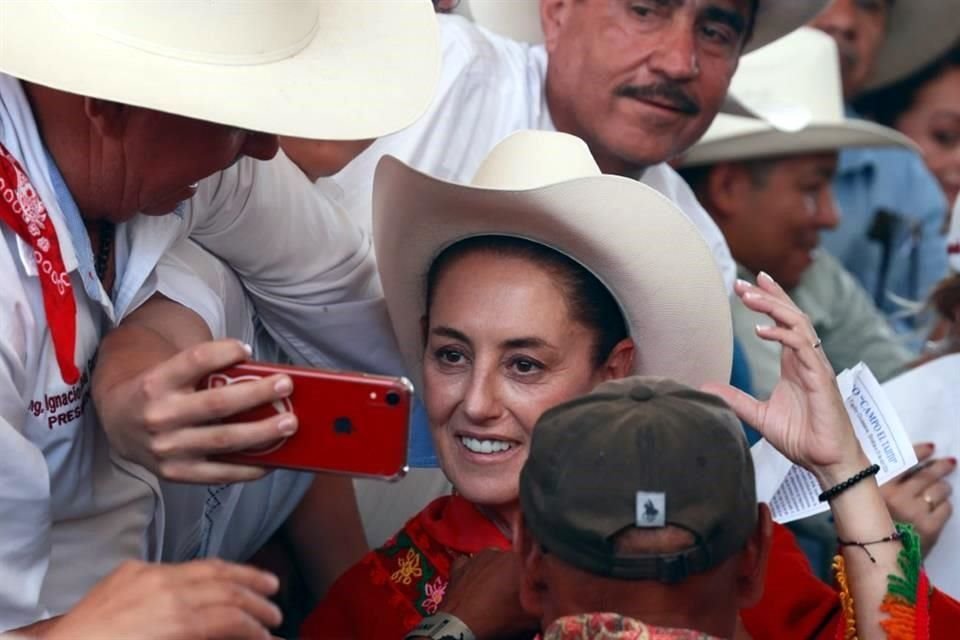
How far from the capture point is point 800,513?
2.64m

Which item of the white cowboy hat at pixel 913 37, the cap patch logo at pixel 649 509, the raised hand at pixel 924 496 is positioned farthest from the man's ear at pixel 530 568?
the white cowboy hat at pixel 913 37

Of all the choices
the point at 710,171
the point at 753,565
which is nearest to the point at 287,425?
the point at 753,565

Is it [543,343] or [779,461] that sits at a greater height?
[543,343]

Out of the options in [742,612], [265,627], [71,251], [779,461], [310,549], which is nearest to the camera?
[265,627]

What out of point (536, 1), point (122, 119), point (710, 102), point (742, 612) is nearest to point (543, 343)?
point (742, 612)

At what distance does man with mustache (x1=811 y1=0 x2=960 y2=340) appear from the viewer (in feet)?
17.9

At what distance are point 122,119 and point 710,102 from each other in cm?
164

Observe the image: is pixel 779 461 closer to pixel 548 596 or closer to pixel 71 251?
pixel 548 596

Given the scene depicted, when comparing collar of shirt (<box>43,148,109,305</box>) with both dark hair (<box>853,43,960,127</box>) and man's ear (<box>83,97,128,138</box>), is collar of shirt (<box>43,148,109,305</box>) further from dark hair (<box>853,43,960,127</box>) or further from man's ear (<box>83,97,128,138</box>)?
dark hair (<box>853,43,960,127</box>)

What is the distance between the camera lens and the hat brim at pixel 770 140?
4.72m

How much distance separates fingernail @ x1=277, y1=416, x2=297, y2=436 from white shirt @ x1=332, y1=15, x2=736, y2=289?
1077mm

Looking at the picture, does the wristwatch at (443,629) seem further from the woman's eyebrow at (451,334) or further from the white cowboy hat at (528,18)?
the white cowboy hat at (528,18)

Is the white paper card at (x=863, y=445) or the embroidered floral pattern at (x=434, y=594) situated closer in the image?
the white paper card at (x=863, y=445)

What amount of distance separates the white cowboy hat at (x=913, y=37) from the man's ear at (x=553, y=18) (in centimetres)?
211
